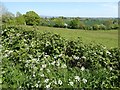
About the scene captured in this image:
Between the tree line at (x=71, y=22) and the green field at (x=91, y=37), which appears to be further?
the tree line at (x=71, y=22)

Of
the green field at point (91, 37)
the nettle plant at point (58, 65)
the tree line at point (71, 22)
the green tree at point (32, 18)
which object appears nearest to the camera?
the nettle plant at point (58, 65)

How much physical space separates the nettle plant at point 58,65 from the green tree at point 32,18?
19.3 meters

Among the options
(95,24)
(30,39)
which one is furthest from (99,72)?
(95,24)

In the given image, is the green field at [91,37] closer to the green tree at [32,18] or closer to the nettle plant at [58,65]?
the green tree at [32,18]

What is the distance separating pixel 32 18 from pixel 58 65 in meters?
21.8

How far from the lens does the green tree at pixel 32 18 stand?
86.5ft

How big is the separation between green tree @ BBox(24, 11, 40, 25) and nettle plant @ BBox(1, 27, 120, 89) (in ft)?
63.4

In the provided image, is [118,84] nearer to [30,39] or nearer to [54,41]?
[54,41]

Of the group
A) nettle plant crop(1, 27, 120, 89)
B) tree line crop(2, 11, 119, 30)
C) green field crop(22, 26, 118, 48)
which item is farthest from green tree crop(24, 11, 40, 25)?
nettle plant crop(1, 27, 120, 89)

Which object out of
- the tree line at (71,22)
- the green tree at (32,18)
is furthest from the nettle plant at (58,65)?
the tree line at (71,22)

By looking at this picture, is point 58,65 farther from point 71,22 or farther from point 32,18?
point 71,22

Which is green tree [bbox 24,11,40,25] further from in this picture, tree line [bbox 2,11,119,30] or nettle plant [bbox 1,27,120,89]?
nettle plant [bbox 1,27,120,89]

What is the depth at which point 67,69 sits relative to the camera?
17.5 ft

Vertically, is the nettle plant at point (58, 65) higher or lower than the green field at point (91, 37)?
higher
